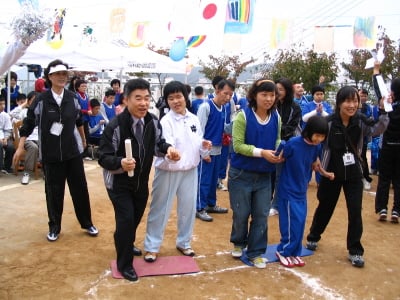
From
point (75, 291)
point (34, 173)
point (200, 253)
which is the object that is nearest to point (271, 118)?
point (200, 253)

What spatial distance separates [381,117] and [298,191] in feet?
4.01

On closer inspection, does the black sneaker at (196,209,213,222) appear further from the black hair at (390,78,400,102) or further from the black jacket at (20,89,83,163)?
the black hair at (390,78,400,102)

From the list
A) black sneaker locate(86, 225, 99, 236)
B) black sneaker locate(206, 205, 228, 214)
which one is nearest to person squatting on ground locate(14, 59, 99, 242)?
black sneaker locate(86, 225, 99, 236)

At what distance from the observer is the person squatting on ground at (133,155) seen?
332 centimetres

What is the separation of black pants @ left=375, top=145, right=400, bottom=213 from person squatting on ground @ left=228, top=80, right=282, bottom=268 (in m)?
2.32

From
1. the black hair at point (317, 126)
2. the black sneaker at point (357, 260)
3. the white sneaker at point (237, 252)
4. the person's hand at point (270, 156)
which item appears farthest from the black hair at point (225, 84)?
the black sneaker at point (357, 260)

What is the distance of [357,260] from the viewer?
13.0ft

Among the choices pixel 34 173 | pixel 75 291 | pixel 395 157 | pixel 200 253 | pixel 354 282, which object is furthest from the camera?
pixel 34 173

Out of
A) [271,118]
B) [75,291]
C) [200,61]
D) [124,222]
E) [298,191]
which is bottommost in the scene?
[75,291]

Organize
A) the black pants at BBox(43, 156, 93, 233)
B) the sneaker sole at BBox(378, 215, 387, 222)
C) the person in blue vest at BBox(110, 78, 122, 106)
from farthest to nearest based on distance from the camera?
the person in blue vest at BBox(110, 78, 122, 106)
the sneaker sole at BBox(378, 215, 387, 222)
the black pants at BBox(43, 156, 93, 233)

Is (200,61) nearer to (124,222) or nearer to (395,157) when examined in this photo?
(395,157)

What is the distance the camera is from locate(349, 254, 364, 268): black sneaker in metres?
3.95

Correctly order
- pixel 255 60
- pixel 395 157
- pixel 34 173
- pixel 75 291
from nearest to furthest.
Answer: pixel 75 291, pixel 395 157, pixel 34 173, pixel 255 60

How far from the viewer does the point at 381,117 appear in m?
4.18
